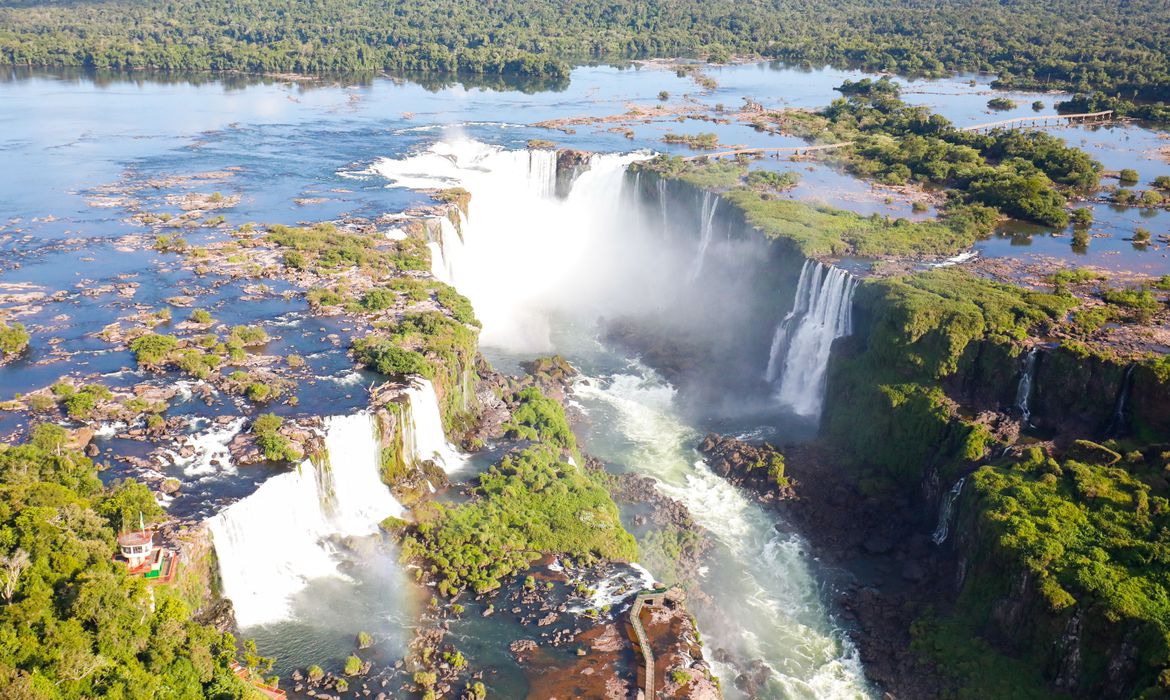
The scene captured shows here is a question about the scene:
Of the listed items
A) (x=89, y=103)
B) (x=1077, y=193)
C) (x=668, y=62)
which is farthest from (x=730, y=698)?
(x=668, y=62)

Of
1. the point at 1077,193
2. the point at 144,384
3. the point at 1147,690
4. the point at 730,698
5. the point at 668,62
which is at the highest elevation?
the point at 668,62

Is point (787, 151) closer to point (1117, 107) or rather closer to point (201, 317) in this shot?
point (1117, 107)

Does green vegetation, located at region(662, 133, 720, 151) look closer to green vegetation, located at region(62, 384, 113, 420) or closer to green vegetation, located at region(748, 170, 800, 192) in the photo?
green vegetation, located at region(748, 170, 800, 192)

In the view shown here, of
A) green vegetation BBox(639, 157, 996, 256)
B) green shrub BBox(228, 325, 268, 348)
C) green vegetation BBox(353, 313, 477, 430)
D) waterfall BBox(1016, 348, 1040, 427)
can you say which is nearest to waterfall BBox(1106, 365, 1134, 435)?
waterfall BBox(1016, 348, 1040, 427)

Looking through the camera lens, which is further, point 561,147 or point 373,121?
point 373,121

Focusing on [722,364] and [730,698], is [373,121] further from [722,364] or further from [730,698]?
[730,698]

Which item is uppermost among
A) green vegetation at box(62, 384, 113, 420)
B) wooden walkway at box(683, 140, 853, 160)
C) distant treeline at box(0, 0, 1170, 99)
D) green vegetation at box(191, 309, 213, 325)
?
distant treeline at box(0, 0, 1170, 99)
